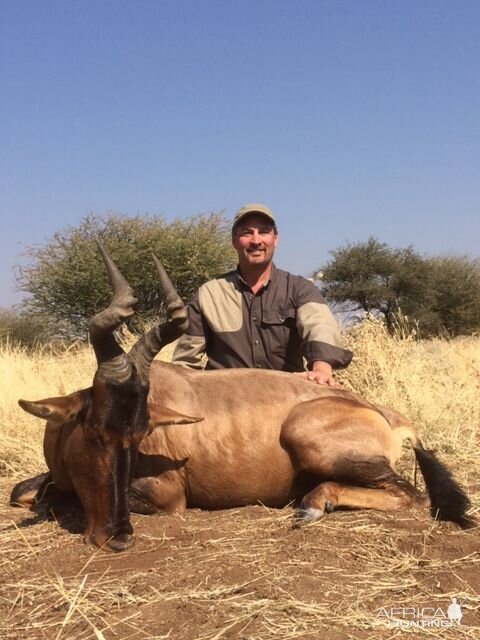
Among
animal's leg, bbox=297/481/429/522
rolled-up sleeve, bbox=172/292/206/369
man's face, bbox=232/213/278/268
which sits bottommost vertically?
animal's leg, bbox=297/481/429/522

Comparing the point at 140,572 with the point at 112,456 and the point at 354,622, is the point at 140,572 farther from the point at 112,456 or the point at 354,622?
the point at 354,622

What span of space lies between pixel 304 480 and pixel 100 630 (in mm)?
2211

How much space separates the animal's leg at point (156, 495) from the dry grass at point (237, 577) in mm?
112

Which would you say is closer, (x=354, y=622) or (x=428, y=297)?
(x=354, y=622)

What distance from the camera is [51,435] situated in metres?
4.67

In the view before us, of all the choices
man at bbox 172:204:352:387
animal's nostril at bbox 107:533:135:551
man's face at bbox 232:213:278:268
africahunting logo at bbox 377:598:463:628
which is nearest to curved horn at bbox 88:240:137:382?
animal's nostril at bbox 107:533:135:551

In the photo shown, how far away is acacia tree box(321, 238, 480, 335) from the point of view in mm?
27500

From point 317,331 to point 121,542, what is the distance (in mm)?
2517

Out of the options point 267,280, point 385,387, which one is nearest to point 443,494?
point 267,280

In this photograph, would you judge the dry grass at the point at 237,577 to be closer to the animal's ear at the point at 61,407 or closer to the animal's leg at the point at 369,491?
the animal's leg at the point at 369,491

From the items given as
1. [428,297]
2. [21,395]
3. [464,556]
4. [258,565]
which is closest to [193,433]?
[258,565]

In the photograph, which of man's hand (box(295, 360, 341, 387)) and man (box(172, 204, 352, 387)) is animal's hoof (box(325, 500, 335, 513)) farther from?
man (box(172, 204, 352, 387))

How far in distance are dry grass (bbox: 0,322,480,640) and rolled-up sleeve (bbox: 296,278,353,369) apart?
1.36 m

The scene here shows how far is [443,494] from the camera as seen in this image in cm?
450
